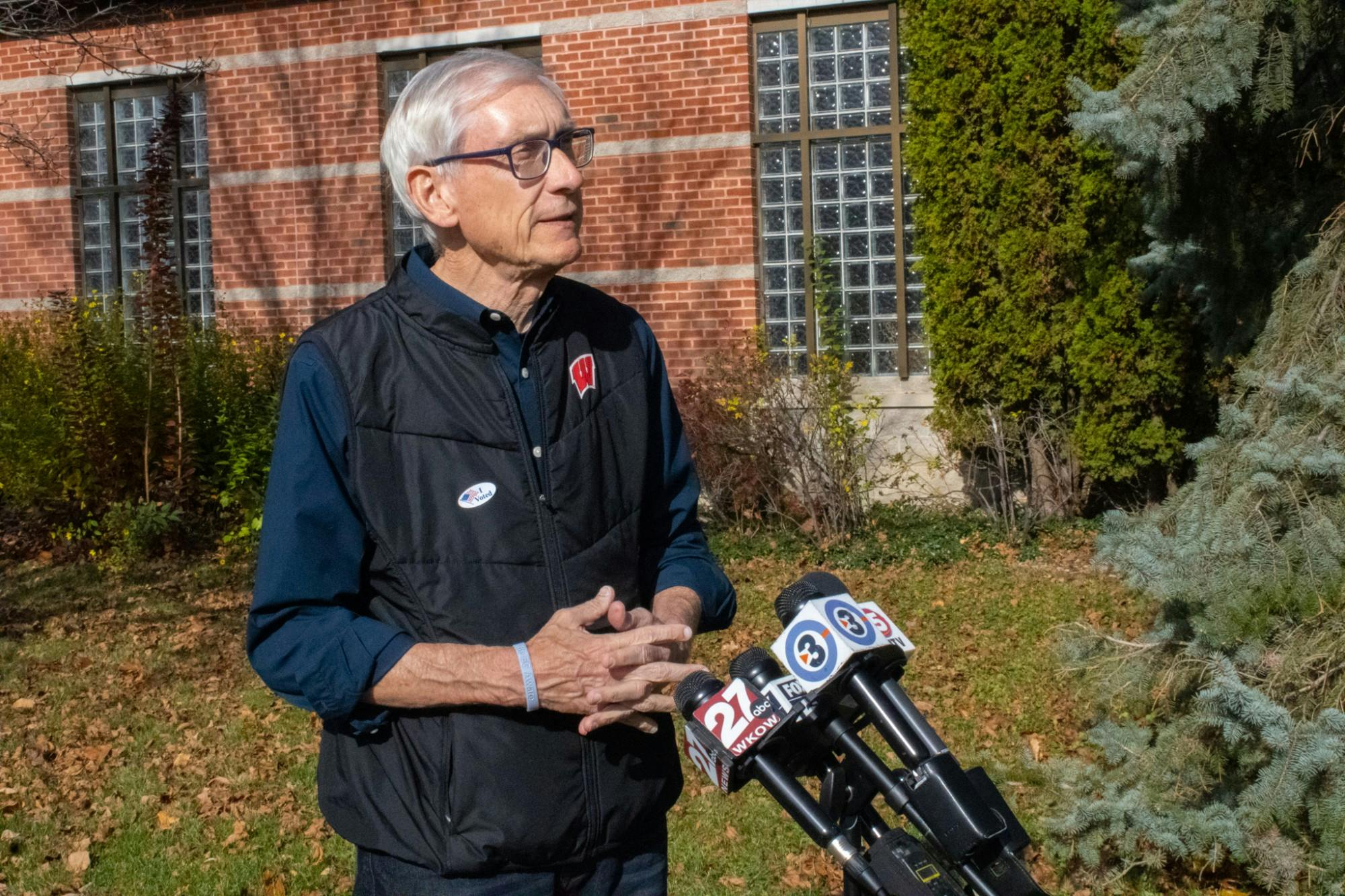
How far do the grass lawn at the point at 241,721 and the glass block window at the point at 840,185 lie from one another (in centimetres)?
252

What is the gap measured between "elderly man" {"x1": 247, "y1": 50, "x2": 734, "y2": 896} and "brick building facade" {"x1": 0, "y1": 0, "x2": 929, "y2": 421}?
919 cm

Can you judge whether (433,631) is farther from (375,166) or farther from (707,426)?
(375,166)

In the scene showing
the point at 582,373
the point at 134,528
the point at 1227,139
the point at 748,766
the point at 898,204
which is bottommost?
the point at 134,528

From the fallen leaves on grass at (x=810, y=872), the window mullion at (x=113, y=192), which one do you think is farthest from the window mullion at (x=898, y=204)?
the window mullion at (x=113, y=192)

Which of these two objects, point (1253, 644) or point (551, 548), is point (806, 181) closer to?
point (1253, 644)

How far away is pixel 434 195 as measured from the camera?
241cm

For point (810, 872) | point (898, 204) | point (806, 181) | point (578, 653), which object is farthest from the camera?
point (806, 181)

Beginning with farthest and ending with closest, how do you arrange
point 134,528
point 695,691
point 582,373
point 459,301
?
point 134,528 < point 582,373 < point 459,301 < point 695,691

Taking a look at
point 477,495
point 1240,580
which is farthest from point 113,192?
point 477,495

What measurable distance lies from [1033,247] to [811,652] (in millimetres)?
8663

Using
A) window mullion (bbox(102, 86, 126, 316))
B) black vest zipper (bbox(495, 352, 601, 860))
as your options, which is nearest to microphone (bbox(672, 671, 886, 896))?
black vest zipper (bbox(495, 352, 601, 860))

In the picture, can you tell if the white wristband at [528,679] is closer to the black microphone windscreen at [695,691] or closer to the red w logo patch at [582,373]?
the black microphone windscreen at [695,691]

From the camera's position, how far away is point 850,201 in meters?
11.9

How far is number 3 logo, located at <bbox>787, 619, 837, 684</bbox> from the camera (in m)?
1.86
